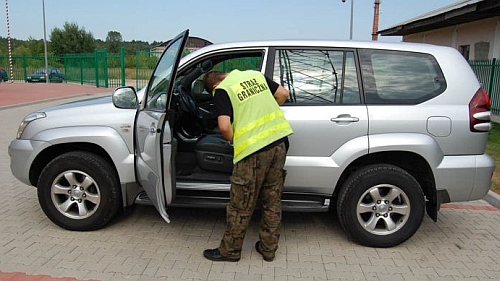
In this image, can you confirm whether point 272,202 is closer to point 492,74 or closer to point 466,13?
point 492,74

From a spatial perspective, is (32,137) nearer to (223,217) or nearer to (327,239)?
(223,217)

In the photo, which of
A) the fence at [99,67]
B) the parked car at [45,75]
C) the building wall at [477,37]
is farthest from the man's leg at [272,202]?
the parked car at [45,75]

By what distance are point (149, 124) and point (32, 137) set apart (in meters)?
1.33

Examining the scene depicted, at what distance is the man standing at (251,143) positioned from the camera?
9.99ft

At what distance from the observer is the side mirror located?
12.3 feet

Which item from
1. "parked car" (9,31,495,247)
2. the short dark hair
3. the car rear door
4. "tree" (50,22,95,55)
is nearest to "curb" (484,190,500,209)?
"parked car" (9,31,495,247)

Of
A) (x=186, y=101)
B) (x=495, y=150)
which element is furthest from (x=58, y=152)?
(x=495, y=150)

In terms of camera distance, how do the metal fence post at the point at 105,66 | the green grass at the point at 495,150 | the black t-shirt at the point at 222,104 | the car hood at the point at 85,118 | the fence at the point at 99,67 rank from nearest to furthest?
the black t-shirt at the point at 222,104
the car hood at the point at 85,118
the green grass at the point at 495,150
the fence at the point at 99,67
the metal fence post at the point at 105,66

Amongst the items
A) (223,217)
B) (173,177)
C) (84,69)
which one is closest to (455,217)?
(223,217)

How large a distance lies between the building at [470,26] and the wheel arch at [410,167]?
9.40 metres

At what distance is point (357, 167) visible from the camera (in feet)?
12.1

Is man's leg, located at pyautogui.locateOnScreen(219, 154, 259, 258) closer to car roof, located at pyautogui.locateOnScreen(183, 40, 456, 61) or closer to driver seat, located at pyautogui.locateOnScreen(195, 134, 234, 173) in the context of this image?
driver seat, located at pyautogui.locateOnScreen(195, 134, 234, 173)

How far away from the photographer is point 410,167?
3.76 m

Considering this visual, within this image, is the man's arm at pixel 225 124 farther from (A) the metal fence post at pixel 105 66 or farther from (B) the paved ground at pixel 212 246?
(A) the metal fence post at pixel 105 66
